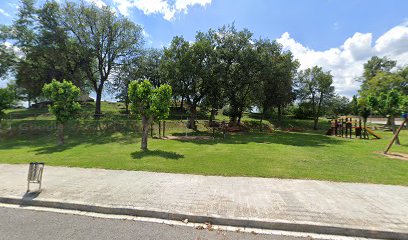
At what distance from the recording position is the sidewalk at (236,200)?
151 inches

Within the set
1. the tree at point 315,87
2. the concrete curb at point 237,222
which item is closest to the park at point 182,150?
the concrete curb at point 237,222

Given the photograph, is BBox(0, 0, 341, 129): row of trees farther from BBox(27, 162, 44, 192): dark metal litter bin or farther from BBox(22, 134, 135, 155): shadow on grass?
BBox(27, 162, 44, 192): dark metal litter bin

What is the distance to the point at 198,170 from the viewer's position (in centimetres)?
721

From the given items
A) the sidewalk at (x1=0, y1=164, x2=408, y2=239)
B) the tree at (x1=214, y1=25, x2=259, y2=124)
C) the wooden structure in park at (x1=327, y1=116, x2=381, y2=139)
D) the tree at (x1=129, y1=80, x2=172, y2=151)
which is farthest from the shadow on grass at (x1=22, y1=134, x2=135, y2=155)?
the wooden structure in park at (x1=327, y1=116, x2=381, y2=139)

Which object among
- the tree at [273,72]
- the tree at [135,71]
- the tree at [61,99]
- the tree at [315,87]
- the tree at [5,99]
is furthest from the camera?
the tree at [315,87]

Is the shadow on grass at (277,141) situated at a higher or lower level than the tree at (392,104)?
lower

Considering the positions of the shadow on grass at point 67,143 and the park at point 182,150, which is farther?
the shadow on grass at point 67,143

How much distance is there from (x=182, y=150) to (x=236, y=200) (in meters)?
7.06

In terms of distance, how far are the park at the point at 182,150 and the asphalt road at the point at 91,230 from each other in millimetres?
347

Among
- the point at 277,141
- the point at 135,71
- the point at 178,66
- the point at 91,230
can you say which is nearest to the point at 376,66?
the point at 277,141

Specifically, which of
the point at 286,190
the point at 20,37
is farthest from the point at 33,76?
the point at 286,190

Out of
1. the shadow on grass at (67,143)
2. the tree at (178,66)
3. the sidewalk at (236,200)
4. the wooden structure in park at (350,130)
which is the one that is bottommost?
the shadow on grass at (67,143)

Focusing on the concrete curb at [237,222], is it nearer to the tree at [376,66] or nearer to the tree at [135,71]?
the tree at [135,71]

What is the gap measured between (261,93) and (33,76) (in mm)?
30353
